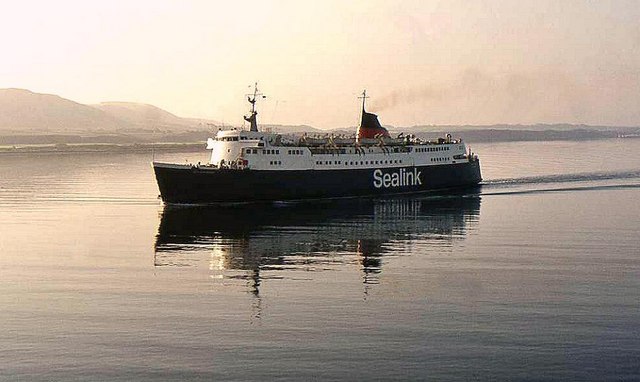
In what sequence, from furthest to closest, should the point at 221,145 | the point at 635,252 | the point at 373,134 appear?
1. the point at 373,134
2. the point at 221,145
3. the point at 635,252

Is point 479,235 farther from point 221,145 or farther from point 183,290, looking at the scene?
point 221,145

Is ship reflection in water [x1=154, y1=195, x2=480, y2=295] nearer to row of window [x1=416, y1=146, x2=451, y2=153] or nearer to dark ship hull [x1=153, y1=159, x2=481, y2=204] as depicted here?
dark ship hull [x1=153, y1=159, x2=481, y2=204]

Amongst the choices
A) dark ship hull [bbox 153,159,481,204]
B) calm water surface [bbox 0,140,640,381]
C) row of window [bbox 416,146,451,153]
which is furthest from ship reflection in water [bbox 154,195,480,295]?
row of window [bbox 416,146,451,153]

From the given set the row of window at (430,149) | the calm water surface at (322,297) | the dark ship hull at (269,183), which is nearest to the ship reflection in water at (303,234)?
the calm water surface at (322,297)

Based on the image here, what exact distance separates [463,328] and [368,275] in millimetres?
8517

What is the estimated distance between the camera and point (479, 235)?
3959 centimetres

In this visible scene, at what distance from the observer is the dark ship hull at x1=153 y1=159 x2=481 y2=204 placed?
5444cm

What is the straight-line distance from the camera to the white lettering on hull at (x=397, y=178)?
6194 centimetres

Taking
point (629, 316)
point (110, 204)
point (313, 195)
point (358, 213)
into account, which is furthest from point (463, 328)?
point (110, 204)

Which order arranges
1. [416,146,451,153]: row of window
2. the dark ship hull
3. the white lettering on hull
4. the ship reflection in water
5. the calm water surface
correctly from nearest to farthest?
the calm water surface, the ship reflection in water, the dark ship hull, the white lettering on hull, [416,146,451,153]: row of window

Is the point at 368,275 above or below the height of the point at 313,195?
below

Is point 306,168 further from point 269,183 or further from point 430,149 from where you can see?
point 430,149

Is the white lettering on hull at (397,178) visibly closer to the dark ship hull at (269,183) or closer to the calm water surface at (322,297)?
the dark ship hull at (269,183)

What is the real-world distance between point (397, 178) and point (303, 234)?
24.2 metres
